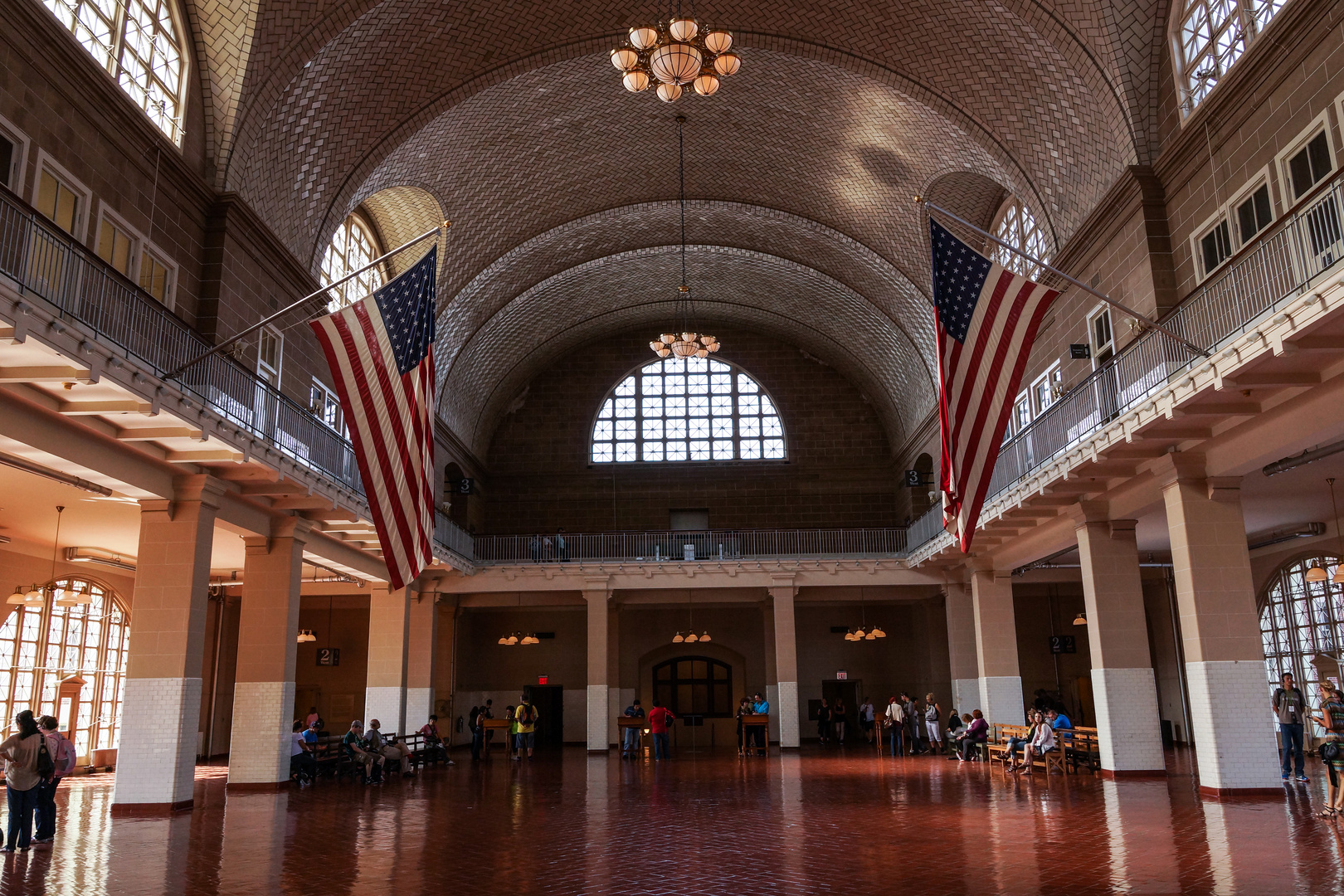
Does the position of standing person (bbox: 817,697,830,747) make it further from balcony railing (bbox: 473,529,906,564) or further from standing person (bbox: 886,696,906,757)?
standing person (bbox: 886,696,906,757)

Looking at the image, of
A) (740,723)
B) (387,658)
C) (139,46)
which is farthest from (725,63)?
(740,723)

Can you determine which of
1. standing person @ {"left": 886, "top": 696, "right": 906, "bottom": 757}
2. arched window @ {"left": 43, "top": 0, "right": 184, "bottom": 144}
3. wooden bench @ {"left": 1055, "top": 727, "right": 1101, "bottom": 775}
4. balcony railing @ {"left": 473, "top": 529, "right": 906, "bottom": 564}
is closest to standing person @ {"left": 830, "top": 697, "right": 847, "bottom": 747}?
balcony railing @ {"left": 473, "top": 529, "right": 906, "bottom": 564}

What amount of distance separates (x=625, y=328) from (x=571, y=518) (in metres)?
6.45

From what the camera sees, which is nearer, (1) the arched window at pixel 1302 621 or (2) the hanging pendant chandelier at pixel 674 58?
(2) the hanging pendant chandelier at pixel 674 58

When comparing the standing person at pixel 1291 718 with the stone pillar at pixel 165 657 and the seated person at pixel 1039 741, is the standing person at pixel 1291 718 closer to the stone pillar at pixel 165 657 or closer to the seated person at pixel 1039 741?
the seated person at pixel 1039 741

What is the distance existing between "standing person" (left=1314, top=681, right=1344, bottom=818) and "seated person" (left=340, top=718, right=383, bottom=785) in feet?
45.1

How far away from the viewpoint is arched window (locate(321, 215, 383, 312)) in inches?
816

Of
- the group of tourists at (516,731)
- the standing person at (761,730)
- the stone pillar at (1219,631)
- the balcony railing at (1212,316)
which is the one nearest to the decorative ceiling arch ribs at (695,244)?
the balcony railing at (1212,316)

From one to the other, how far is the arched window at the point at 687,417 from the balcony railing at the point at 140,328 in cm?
1582

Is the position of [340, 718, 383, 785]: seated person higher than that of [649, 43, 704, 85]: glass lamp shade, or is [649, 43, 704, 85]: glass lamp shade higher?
[649, 43, 704, 85]: glass lamp shade

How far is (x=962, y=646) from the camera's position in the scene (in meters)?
24.9

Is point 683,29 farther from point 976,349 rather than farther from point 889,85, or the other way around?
point 889,85

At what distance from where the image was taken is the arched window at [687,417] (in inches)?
1288

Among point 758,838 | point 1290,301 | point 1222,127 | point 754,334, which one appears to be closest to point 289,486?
point 758,838
